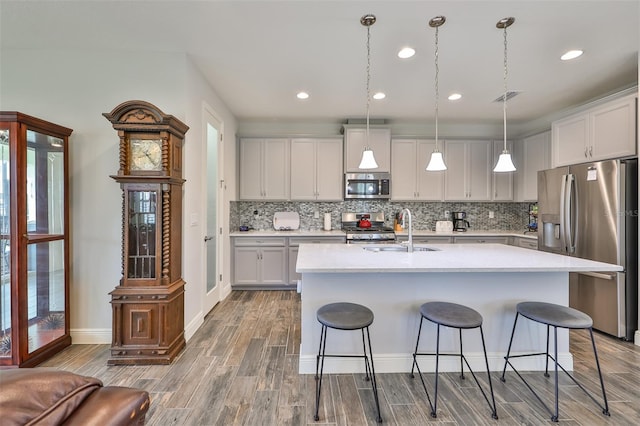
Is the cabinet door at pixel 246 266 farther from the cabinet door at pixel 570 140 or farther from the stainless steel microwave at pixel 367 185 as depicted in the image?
the cabinet door at pixel 570 140

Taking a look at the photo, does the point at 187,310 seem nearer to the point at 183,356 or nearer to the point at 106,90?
the point at 183,356

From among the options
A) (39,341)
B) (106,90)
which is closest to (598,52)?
(106,90)

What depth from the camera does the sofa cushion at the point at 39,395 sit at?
1.99 feet

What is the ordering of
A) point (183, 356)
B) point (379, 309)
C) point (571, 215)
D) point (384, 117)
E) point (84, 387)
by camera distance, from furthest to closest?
1. point (384, 117)
2. point (571, 215)
3. point (183, 356)
4. point (379, 309)
5. point (84, 387)

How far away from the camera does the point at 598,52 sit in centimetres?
270

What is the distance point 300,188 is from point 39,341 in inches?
134

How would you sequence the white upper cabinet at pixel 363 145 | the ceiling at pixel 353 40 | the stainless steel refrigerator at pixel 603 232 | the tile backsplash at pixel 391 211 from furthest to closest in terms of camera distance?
the tile backsplash at pixel 391 211, the white upper cabinet at pixel 363 145, the stainless steel refrigerator at pixel 603 232, the ceiling at pixel 353 40

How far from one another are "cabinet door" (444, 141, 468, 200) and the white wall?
3956 millimetres

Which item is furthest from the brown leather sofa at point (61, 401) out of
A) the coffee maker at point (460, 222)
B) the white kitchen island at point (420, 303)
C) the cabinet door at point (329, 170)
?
the coffee maker at point (460, 222)

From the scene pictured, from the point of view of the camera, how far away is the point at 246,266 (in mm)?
4414

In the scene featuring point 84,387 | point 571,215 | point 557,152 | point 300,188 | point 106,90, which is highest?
point 106,90

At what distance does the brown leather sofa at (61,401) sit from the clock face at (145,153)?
6.71 ft

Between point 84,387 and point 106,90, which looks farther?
point 106,90

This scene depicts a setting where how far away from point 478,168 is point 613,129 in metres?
1.85
